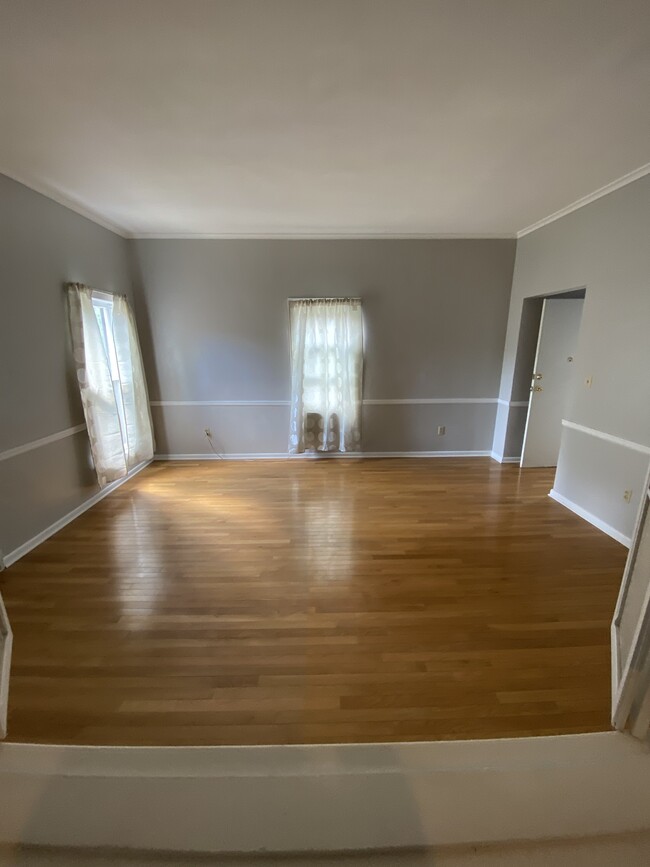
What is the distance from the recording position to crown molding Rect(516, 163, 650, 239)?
2.51 metres

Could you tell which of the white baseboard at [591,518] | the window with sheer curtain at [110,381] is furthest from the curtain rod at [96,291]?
the white baseboard at [591,518]

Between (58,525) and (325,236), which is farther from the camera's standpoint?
(325,236)

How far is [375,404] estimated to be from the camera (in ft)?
15.0

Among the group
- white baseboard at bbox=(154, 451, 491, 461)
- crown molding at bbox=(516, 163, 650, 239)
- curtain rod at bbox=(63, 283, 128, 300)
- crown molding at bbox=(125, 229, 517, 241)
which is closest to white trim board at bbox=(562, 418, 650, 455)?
white baseboard at bbox=(154, 451, 491, 461)

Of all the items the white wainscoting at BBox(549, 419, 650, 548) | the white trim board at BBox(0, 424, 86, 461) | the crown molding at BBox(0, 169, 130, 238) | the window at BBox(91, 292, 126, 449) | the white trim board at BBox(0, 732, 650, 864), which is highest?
the crown molding at BBox(0, 169, 130, 238)

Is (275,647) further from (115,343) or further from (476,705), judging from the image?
(115,343)

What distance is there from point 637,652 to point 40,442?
11.4 ft

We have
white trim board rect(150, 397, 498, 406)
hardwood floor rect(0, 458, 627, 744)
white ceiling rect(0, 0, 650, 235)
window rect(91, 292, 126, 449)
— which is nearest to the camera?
white ceiling rect(0, 0, 650, 235)

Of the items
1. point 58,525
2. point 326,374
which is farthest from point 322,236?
point 58,525

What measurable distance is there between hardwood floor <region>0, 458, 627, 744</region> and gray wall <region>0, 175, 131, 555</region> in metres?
0.33

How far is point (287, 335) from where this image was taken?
4.37m

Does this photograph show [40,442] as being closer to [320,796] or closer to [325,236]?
[320,796]

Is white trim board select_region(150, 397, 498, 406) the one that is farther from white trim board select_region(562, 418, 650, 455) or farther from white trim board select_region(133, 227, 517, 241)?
white trim board select_region(133, 227, 517, 241)

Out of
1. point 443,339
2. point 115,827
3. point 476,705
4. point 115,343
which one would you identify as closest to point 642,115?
point 443,339
